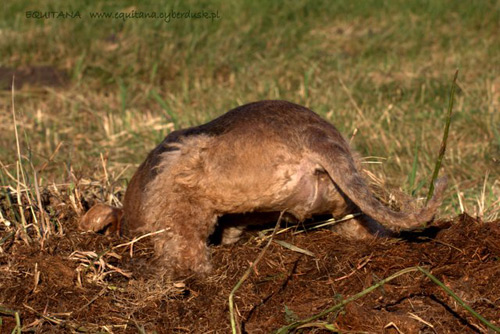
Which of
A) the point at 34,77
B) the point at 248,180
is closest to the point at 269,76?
the point at 34,77

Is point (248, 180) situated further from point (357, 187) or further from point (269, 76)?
point (269, 76)

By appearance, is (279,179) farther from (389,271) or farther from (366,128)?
(366,128)

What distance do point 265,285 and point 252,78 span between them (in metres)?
4.36

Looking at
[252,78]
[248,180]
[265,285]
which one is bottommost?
[252,78]

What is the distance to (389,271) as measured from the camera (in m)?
2.88

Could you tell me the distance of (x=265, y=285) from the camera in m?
2.88

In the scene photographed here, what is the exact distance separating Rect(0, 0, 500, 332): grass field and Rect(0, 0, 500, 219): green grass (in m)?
0.02

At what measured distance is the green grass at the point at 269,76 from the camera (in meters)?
5.17

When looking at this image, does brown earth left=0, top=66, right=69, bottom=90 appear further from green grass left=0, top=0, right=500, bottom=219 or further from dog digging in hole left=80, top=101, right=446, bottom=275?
dog digging in hole left=80, top=101, right=446, bottom=275

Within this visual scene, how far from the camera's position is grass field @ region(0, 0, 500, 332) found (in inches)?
200

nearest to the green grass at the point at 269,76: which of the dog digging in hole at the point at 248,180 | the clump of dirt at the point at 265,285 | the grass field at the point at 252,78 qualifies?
the grass field at the point at 252,78

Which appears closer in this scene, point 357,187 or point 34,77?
point 357,187

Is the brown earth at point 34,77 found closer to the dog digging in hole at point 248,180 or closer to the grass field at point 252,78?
the grass field at point 252,78

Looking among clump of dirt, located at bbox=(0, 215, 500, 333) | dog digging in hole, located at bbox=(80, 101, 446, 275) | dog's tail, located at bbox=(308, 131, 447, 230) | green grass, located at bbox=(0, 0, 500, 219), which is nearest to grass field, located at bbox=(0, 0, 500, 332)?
green grass, located at bbox=(0, 0, 500, 219)
